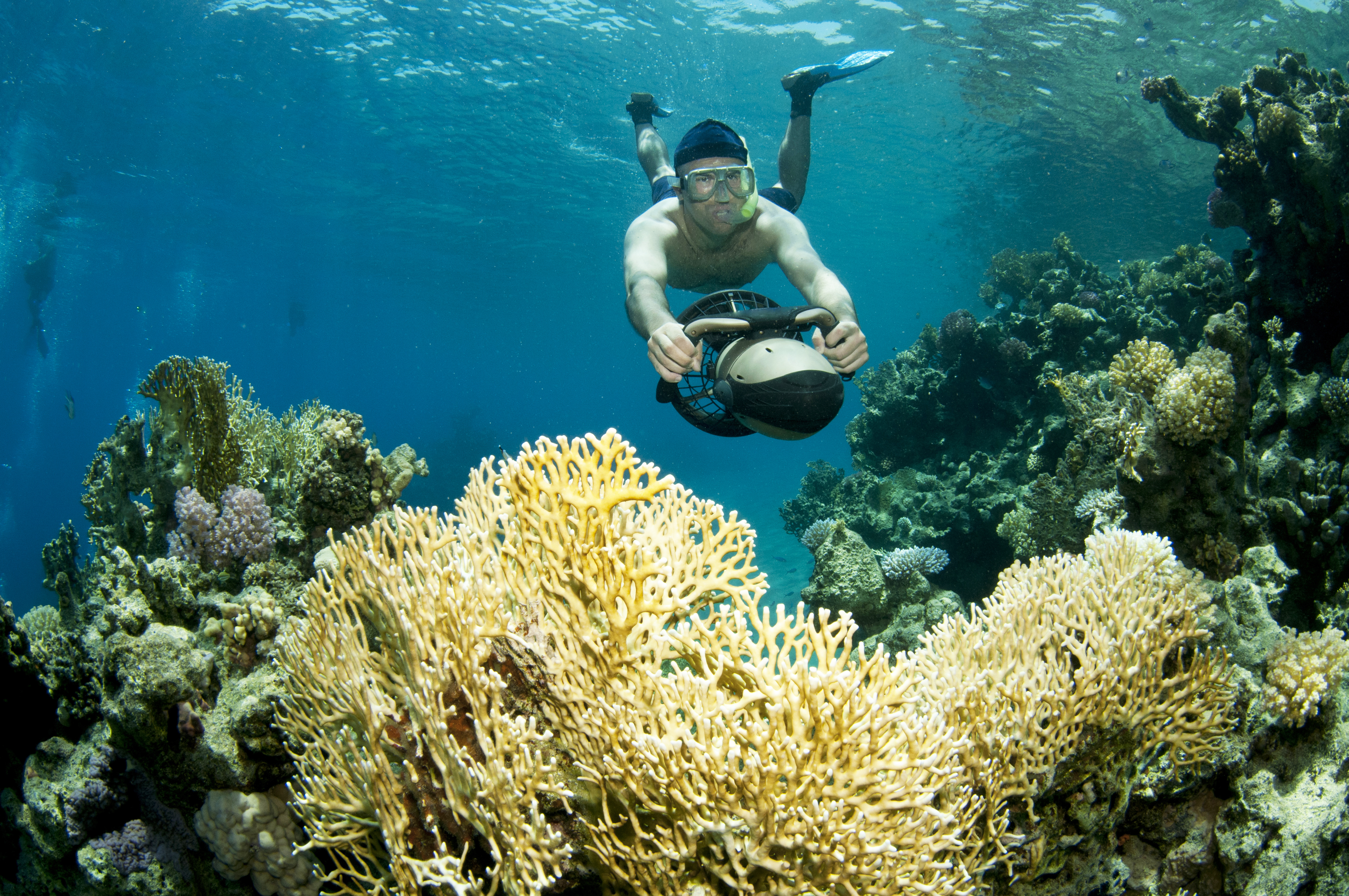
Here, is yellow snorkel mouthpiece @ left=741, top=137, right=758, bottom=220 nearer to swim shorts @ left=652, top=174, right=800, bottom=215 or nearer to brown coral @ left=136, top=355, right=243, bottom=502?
swim shorts @ left=652, top=174, right=800, bottom=215

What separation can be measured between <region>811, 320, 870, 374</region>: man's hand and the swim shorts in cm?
442

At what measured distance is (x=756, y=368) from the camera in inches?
124

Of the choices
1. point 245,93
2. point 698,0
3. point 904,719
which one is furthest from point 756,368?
point 245,93

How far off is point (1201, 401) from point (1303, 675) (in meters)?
1.94

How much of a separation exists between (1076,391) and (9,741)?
1020 cm

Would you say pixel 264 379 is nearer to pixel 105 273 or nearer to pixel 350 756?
pixel 105 273

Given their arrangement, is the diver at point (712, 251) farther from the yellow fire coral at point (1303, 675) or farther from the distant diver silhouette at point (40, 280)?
the distant diver silhouette at point (40, 280)

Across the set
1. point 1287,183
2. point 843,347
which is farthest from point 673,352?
point 1287,183

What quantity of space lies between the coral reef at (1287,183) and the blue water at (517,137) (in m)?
10.9

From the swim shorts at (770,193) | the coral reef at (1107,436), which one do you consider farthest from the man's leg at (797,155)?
the coral reef at (1107,436)

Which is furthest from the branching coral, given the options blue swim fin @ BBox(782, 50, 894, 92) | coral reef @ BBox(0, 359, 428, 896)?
blue swim fin @ BBox(782, 50, 894, 92)

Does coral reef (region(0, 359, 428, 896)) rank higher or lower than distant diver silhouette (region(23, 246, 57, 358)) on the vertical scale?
higher

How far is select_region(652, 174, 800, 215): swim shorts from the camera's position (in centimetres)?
742

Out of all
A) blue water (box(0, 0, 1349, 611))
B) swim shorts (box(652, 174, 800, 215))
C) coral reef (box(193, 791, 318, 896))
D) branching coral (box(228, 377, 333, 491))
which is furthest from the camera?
blue water (box(0, 0, 1349, 611))
